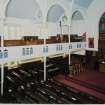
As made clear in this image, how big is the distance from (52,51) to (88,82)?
84 cm

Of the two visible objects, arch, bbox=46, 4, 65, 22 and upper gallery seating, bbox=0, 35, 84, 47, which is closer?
upper gallery seating, bbox=0, 35, 84, 47

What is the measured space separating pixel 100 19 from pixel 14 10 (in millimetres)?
1488

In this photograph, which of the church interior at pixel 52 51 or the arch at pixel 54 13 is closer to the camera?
the church interior at pixel 52 51

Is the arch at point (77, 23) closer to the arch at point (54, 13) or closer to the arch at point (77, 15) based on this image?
the arch at point (77, 15)

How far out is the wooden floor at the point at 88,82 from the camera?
324 cm

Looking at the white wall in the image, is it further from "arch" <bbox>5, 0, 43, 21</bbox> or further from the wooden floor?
the wooden floor

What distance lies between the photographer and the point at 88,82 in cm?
334

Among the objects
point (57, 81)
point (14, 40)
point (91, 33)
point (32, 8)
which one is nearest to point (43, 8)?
point (32, 8)

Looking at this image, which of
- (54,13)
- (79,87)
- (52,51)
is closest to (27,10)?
(54,13)

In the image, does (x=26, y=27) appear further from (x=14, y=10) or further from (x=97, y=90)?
(x=97, y=90)

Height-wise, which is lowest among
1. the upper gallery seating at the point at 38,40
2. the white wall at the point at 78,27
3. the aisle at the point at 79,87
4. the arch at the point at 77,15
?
the aisle at the point at 79,87

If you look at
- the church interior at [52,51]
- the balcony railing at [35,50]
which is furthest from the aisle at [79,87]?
the balcony railing at [35,50]

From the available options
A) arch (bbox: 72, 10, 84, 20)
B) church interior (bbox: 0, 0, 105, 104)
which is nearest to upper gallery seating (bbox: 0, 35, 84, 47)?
church interior (bbox: 0, 0, 105, 104)

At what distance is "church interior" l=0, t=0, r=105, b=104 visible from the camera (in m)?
3.07
